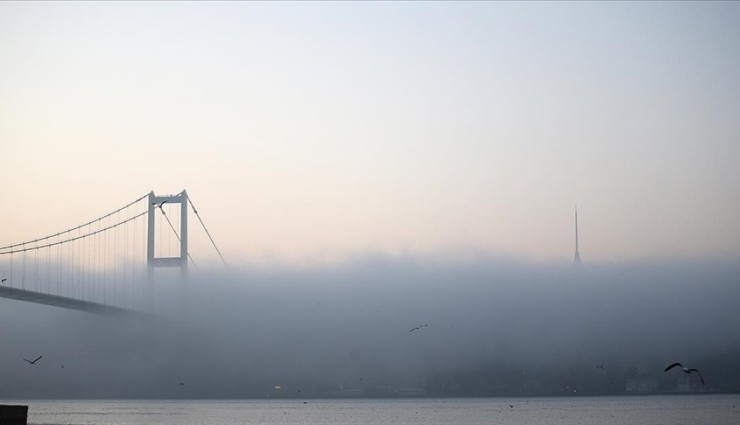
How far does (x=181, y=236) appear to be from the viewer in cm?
8556

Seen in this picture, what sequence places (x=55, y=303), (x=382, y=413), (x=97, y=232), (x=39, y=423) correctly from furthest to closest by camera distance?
(x=382, y=413) → (x=97, y=232) → (x=39, y=423) → (x=55, y=303)

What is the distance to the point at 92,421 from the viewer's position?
82062 mm

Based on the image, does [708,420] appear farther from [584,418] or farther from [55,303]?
[55,303]

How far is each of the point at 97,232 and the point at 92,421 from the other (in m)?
15.0

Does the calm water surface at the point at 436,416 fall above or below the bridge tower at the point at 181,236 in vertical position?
below

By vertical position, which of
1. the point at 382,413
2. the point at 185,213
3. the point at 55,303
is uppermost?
the point at 185,213

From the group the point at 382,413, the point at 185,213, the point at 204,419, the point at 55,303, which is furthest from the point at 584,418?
the point at 55,303

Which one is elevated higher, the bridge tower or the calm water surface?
the bridge tower

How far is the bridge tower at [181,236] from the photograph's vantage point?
83.1 meters

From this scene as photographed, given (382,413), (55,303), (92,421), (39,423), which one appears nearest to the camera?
(55,303)

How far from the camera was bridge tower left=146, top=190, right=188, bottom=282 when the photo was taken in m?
83.1

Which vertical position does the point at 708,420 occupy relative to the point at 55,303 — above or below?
below

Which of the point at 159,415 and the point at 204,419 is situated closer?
the point at 204,419

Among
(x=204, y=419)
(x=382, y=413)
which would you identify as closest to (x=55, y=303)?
(x=204, y=419)
